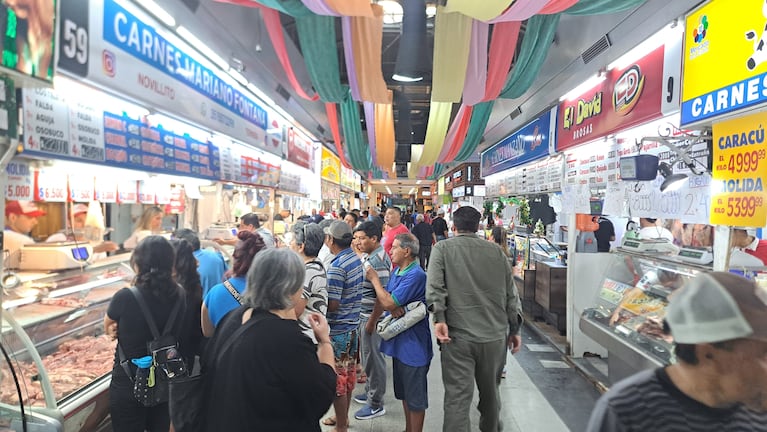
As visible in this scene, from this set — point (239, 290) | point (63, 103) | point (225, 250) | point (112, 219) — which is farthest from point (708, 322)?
point (225, 250)

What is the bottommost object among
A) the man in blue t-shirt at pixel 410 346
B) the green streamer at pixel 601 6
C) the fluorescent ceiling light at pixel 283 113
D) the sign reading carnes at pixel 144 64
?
the man in blue t-shirt at pixel 410 346

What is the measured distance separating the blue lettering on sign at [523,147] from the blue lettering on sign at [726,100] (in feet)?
12.4

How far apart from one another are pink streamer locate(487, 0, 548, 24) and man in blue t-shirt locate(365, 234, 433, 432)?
2025 millimetres

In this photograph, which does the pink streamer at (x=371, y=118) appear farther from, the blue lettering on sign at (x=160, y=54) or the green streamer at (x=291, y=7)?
the green streamer at (x=291, y=7)

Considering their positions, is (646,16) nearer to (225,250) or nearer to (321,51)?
(321,51)

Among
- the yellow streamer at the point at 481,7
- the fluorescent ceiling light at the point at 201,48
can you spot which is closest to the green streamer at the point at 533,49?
the yellow streamer at the point at 481,7

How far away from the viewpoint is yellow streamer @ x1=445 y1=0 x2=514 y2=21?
3.43 metres

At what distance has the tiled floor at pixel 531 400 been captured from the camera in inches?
152

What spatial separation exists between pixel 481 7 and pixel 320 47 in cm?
200

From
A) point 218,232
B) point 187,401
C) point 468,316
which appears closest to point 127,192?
point 218,232

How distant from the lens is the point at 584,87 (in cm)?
568

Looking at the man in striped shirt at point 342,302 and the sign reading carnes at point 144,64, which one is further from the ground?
the sign reading carnes at point 144,64

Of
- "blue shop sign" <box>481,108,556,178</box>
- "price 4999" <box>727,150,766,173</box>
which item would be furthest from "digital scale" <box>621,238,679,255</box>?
"blue shop sign" <box>481,108,556,178</box>

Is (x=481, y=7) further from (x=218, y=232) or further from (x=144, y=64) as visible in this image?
(x=218, y=232)
